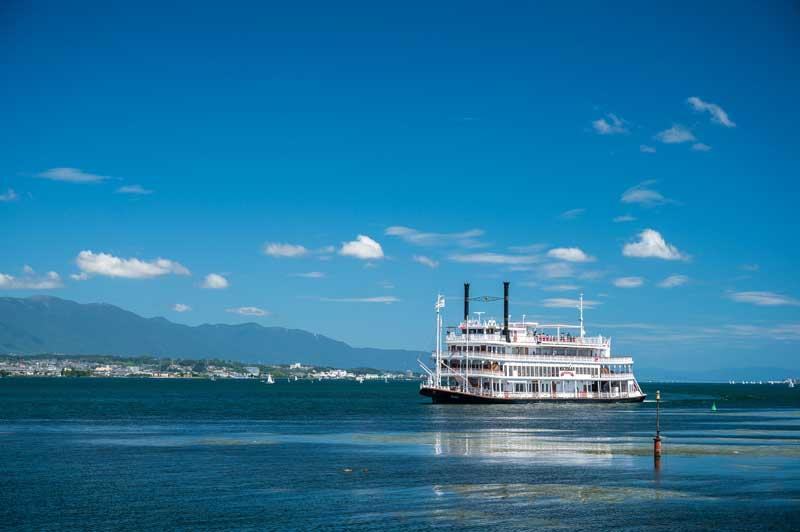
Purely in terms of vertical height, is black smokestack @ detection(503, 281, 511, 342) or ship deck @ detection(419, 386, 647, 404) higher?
black smokestack @ detection(503, 281, 511, 342)

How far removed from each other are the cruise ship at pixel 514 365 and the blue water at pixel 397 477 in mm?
37703

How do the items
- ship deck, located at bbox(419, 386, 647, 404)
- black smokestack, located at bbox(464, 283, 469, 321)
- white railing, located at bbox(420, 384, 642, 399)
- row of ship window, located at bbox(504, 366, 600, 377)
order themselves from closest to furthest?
ship deck, located at bbox(419, 386, 647, 404) → white railing, located at bbox(420, 384, 642, 399) → row of ship window, located at bbox(504, 366, 600, 377) → black smokestack, located at bbox(464, 283, 469, 321)

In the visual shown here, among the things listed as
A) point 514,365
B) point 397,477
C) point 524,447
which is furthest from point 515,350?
point 397,477

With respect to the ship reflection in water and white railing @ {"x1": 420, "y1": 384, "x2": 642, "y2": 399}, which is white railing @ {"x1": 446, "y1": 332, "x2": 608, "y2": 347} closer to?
white railing @ {"x1": 420, "y1": 384, "x2": 642, "y2": 399}

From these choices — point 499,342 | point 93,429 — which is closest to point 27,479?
point 93,429

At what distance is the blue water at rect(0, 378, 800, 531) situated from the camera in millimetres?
42875

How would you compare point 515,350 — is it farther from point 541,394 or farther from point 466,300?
point 466,300

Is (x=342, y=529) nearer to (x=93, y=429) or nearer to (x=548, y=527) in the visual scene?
(x=548, y=527)

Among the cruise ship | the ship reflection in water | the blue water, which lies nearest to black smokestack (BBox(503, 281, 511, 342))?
the cruise ship

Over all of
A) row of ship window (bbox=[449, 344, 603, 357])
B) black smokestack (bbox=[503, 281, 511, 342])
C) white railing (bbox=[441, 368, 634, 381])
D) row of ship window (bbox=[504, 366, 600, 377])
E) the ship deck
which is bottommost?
the ship deck

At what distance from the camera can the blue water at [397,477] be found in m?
42.9

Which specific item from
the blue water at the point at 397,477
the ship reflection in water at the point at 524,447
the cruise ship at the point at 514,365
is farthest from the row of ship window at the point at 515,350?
the ship reflection in water at the point at 524,447

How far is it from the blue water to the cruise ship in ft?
124

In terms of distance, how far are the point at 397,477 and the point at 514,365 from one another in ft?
278
